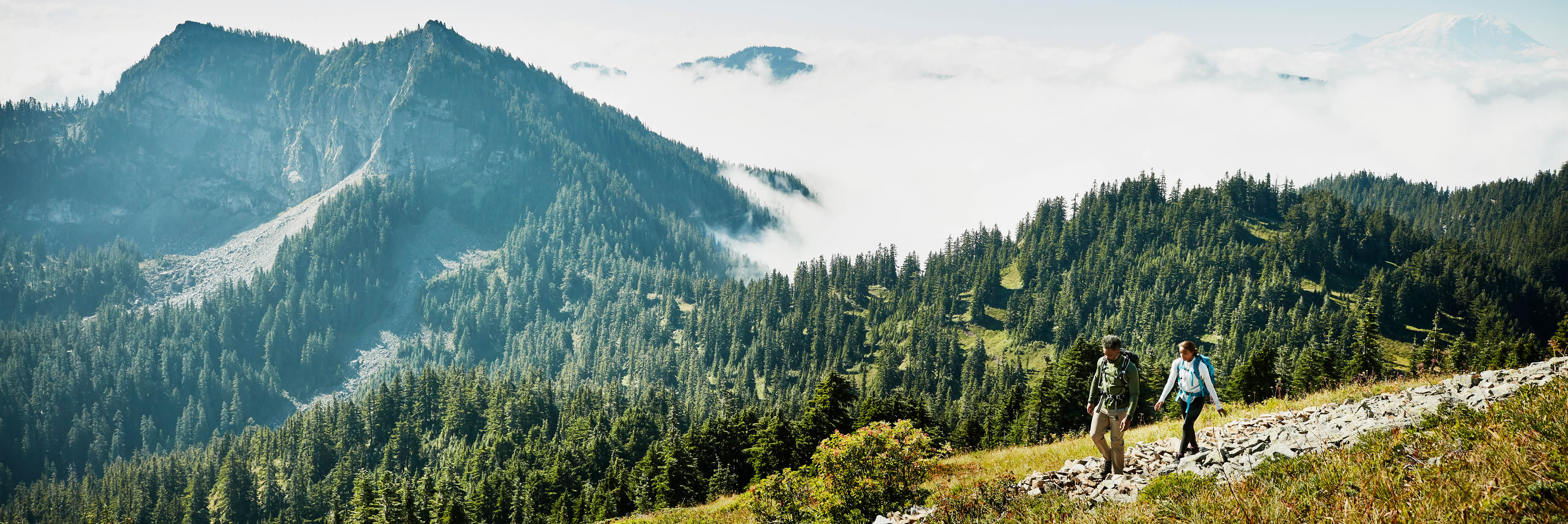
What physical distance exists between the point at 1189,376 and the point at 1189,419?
1.09 metres

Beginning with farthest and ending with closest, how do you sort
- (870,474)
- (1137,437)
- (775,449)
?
(775,449) < (1137,437) < (870,474)

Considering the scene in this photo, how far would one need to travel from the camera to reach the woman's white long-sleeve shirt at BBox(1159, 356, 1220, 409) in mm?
16938

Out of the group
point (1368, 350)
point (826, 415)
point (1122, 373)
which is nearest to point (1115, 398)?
point (1122, 373)

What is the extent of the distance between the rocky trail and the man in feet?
2.56

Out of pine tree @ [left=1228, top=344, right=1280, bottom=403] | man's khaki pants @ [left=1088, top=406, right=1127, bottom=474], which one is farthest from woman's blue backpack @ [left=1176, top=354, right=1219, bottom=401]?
pine tree @ [left=1228, top=344, right=1280, bottom=403]

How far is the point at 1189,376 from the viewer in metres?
17.5

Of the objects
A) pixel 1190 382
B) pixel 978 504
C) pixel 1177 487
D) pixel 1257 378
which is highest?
pixel 1190 382

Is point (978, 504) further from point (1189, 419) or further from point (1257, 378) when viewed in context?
point (1257, 378)

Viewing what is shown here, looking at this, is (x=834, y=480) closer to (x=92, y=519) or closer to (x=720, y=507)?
(x=720, y=507)

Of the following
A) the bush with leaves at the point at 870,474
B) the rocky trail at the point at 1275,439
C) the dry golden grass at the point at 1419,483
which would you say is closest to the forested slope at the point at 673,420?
the rocky trail at the point at 1275,439

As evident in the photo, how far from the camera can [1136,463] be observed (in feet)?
63.4

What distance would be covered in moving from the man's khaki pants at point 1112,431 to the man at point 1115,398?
0.01 m

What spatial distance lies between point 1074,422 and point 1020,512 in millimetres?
55495

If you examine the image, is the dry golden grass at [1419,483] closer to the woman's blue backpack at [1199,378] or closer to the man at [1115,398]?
the woman's blue backpack at [1199,378]
